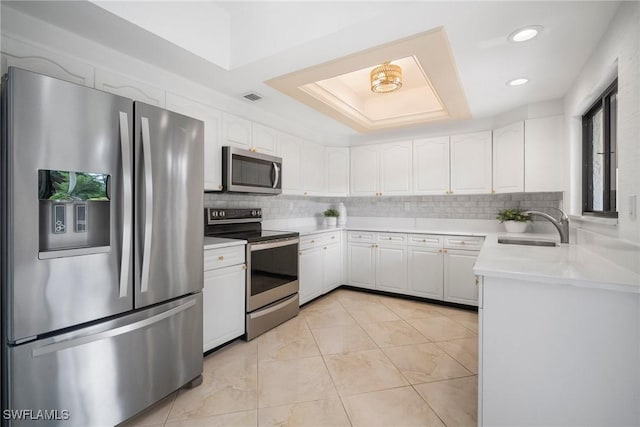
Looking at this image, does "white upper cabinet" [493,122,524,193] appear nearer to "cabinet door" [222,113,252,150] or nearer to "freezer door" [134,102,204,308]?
"cabinet door" [222,113,252,150]

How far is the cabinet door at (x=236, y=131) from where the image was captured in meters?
2.80

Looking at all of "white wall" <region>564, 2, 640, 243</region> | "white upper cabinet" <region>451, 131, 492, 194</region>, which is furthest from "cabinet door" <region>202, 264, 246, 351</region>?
"white upper cabinet" <region>451, 131, 492, 194</region>

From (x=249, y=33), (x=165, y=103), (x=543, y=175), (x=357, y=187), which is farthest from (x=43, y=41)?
(x=543, y=175)

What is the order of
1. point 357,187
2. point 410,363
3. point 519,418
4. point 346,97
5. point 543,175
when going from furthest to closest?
1. point 357,187
2. point 346,97
3. point 543,175
4. point 410,363
5. point 519,418

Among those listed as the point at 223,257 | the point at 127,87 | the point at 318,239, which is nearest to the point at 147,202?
the point at 223,257

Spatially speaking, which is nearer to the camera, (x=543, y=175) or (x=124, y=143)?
(x=124, y=143)

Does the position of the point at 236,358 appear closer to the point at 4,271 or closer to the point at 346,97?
the point at 4,271

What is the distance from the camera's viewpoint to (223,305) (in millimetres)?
2398

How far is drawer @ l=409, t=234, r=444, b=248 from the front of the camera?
3586 mm

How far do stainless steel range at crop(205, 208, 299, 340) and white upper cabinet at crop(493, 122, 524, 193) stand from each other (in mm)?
2453

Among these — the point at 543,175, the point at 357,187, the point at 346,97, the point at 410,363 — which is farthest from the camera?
the point at 357,187

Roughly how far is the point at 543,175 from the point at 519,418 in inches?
106

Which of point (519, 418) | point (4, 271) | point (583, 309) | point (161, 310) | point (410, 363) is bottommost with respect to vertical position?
point (410, 363)

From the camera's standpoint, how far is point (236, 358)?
2354mm
